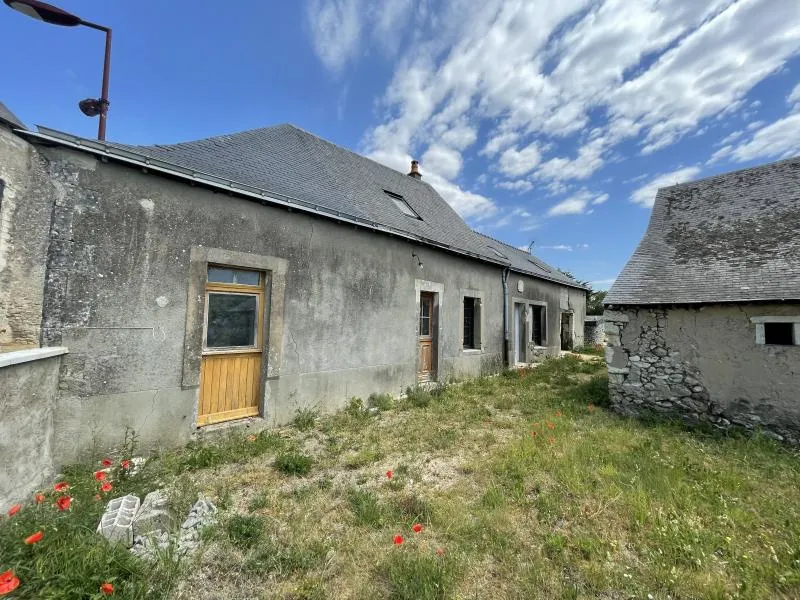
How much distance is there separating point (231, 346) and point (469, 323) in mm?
6377

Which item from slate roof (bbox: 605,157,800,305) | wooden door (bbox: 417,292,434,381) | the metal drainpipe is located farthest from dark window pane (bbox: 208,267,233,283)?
the metal drainpipe

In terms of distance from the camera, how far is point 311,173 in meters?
7.03

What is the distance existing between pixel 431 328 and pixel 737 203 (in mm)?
6826

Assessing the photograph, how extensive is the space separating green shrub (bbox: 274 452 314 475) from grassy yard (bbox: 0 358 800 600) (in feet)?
0.05

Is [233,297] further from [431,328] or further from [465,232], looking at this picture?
[465,232]

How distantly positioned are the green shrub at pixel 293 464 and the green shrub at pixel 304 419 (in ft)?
3.85

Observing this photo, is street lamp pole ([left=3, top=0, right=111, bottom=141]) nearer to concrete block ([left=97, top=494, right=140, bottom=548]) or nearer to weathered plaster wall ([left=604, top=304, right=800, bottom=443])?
concrete block ([left=97, top=494, right=140, bottom=548])

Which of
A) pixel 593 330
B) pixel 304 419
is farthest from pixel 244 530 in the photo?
pixel 593 330

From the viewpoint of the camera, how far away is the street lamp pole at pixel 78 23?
4.01 m

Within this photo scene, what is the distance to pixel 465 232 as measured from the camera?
10.8m

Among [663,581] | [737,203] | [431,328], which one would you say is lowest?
[663,581]

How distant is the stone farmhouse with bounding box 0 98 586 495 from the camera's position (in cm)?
346

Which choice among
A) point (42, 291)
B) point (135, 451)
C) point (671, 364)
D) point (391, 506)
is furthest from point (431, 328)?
point (42, 291)

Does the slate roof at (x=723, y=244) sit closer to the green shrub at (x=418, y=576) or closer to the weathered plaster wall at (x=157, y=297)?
the weathered plaster wall at (x=157, y=297)
